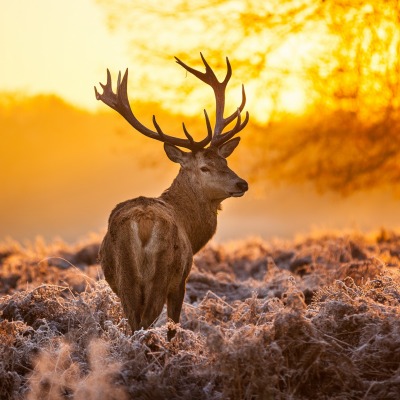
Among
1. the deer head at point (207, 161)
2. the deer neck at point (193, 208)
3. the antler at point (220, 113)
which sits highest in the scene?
the antler at point (220, 113)

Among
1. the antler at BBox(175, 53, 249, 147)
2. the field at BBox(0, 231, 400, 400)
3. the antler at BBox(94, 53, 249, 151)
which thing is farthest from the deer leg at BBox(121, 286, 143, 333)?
the antler at BBox(175, 53, 249, 147)

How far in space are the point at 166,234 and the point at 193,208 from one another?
5.06 feet

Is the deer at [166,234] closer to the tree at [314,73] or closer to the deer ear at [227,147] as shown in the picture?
the deer ear at [227,147]

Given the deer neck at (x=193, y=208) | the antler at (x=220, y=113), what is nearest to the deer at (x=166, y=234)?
the deer neck at (x=193, y=208)

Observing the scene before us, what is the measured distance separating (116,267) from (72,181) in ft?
160

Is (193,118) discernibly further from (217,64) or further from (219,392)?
(219,392)

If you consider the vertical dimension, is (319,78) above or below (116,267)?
above

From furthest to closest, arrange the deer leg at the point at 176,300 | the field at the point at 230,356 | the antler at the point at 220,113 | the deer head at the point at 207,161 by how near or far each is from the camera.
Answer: the antler at the point at 220,113 < the deer head at the point at 207,161 < the deer leg at the point at 176,300 < the field at the point at 230,356

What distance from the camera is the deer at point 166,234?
7285 mm

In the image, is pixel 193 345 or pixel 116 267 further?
pixel 116 267

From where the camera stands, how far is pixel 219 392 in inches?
235

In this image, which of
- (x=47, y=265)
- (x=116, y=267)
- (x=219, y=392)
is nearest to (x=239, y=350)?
(x=219, y=392)

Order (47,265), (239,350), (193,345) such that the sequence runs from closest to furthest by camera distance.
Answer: (239,350) < (193,345) < (47,265)

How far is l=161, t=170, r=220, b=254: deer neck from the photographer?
877cm
